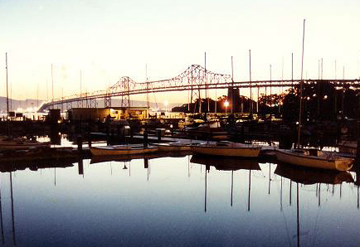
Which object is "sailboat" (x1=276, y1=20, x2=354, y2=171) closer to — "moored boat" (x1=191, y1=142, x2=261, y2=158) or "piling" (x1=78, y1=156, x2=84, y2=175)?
"moored boat" (x1=191, y1=142, x2=261, y2=158)

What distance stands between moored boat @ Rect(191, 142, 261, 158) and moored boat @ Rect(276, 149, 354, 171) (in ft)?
9.54

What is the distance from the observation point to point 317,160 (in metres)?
22.0

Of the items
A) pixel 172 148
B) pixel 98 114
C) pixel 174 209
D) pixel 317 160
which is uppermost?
pixel 98 114

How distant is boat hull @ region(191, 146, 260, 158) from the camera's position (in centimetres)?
2659

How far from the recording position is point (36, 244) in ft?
37.4

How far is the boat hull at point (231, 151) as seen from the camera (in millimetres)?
26594

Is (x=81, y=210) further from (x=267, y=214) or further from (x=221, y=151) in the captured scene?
(x=221, y=151)

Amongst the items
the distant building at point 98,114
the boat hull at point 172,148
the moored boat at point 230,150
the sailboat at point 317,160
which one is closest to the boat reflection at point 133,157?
the boat hull at point 172,148

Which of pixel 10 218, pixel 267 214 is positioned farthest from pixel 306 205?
pixel 10 218

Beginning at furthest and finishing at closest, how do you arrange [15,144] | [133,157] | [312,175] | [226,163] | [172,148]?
[172,148] < [15,144] < [133,157] < [226,163] < [312,175]

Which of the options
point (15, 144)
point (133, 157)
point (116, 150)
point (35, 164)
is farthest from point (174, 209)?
point (15, 144)

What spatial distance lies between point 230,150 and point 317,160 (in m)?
6.82

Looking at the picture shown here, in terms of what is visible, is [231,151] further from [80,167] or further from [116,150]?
[80,167]

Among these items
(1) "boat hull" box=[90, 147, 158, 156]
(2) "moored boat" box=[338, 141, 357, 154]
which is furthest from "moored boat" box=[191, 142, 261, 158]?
(2) "moored boat" box=[338, 141, 357, 154]
